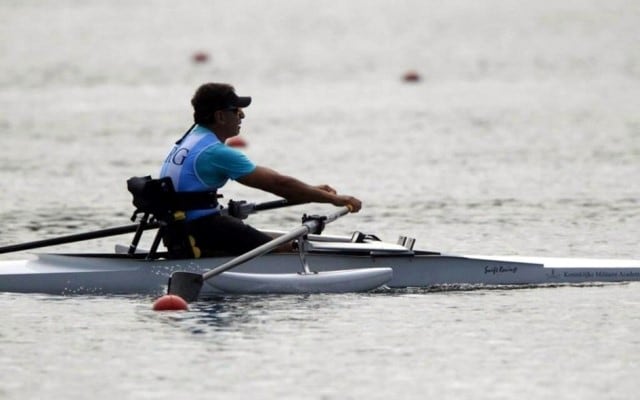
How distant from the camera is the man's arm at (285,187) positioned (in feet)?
48.5

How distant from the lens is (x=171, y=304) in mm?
14164

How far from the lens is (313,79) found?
48.7 m

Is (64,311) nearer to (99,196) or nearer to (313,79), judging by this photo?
(99,196)

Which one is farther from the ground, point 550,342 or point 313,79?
point 313,79

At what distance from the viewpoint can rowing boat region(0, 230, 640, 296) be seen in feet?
49.0

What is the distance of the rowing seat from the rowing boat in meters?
0.12

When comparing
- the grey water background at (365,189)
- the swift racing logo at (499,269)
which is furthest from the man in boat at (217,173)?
the swift racing logo at (499,269)

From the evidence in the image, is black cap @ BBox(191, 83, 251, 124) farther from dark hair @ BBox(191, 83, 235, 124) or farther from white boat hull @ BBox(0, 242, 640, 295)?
white boat hull @ BBox(0, 242, 640, 295)

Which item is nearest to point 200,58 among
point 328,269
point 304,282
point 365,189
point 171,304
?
point 365,189

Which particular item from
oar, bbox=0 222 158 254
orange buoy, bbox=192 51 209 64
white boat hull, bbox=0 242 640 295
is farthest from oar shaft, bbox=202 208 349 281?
orange buoy, bbox=192 51 209 64

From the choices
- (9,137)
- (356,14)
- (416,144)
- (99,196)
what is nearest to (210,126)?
(99,196)

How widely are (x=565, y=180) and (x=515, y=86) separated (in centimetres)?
1965

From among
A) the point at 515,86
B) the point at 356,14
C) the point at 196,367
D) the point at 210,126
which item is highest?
the point at 356,14

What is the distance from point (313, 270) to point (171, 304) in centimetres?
150
